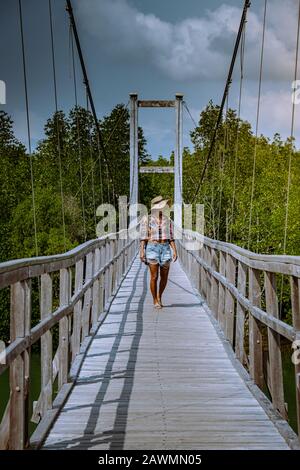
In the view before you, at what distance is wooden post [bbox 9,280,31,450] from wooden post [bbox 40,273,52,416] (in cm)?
52

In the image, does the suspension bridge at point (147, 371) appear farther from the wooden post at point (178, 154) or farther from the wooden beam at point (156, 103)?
the wooden beam at point (156, 103)

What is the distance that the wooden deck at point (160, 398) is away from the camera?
299 cm

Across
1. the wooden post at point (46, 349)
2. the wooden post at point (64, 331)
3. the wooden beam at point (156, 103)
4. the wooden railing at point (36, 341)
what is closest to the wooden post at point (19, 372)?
the wooden railing at point (36, 341)

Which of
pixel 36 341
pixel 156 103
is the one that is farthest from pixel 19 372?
pixel 156 103

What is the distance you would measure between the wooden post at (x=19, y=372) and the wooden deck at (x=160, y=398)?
0.29 m

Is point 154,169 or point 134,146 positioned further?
point 154,169

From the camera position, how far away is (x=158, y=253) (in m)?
7.23

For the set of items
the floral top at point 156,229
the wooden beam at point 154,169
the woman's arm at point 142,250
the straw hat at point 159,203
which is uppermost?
the wooden beam at point 154,169

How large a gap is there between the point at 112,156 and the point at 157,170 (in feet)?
68.1

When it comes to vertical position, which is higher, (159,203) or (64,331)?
(159,203)

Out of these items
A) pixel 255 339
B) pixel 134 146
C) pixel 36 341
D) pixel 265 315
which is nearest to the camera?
pixel 265 315

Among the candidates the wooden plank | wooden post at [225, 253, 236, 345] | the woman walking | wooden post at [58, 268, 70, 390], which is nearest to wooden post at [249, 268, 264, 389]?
wooden post at [58, 268, 70, 390]

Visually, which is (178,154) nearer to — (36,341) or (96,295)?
(96,295)

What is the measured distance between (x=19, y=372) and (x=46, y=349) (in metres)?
0.75
